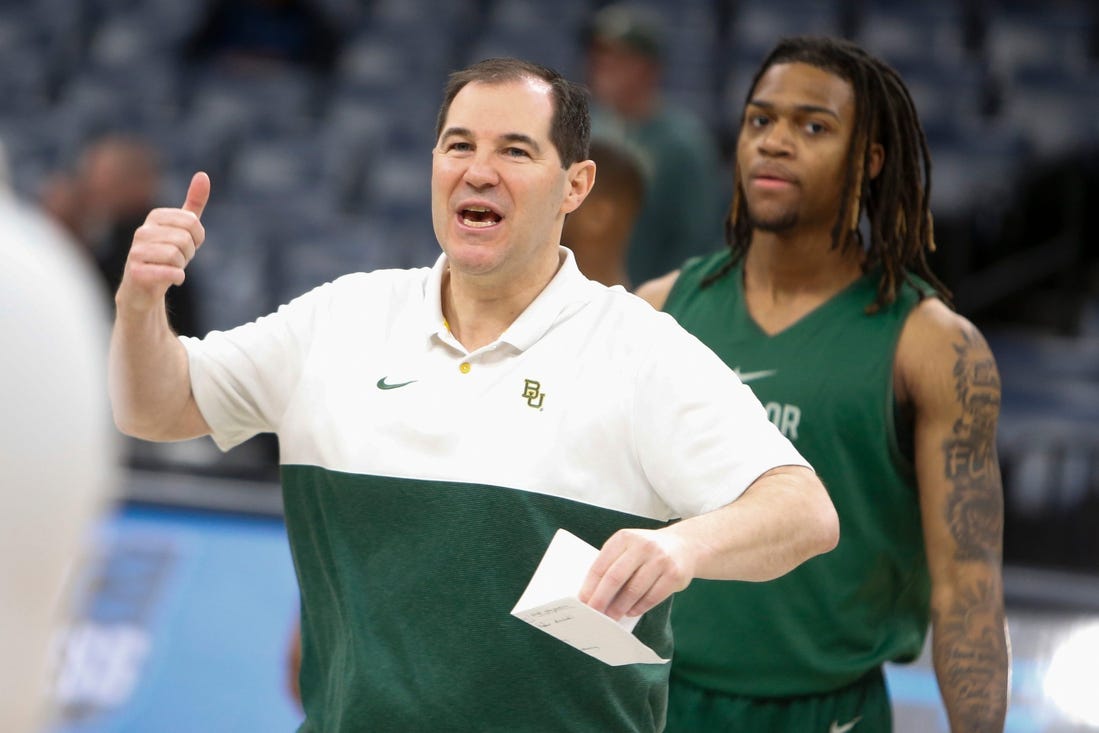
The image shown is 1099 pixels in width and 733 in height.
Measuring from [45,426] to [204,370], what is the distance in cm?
180

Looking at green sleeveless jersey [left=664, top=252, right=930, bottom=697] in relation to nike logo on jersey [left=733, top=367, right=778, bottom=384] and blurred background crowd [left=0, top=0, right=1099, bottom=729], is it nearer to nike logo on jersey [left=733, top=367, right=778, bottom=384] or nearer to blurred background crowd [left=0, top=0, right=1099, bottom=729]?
nike logo on jersey [left=733, top=367, right=778, bottom=384]

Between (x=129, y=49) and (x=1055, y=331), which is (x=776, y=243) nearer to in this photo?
(x=1055, y=331)

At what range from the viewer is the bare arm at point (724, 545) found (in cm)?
254

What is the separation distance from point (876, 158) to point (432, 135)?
7.20 metres

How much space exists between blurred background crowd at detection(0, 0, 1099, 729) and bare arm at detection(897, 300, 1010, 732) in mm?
2433

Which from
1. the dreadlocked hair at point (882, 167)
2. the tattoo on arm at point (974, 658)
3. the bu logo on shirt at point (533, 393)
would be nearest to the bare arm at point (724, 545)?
the bu logo on shirt at point (533, 393)

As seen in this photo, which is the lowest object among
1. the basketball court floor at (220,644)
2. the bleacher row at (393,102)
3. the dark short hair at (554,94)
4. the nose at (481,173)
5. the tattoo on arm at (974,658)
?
the basketball court floor at (220,644)

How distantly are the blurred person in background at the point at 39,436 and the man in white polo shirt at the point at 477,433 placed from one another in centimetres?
Result: 152

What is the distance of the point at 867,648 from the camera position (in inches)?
147

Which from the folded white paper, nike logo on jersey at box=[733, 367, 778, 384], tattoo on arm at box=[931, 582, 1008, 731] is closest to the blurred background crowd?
nike logo on jersey at box=[733, 367, 778, 384]

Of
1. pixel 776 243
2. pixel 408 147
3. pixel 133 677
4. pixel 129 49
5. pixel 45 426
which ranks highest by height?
pixel 129 49

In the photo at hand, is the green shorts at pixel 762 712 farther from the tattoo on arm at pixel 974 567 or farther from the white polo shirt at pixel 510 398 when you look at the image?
the white polo shirt at pixel 510 398

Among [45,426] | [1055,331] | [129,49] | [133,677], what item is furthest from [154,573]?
[129,49]

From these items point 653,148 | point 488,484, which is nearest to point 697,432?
point 488,484
